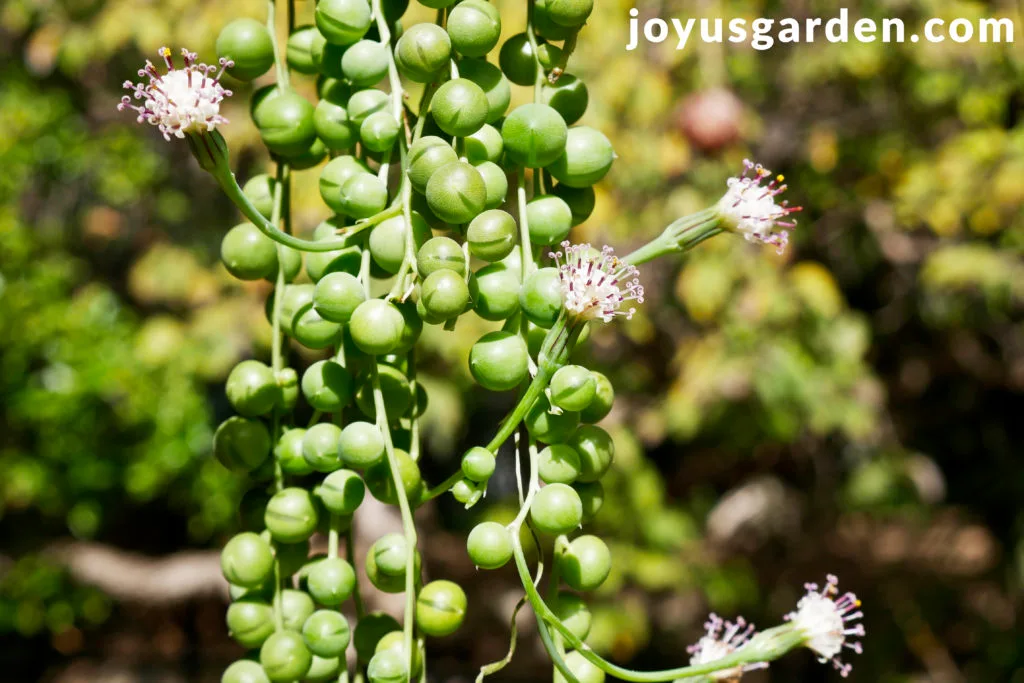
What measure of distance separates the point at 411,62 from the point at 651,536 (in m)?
1.69

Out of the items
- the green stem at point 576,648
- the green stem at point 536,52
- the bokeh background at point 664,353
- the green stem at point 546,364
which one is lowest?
the bokeh background at point 664,353

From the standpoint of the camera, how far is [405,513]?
0.35 metres

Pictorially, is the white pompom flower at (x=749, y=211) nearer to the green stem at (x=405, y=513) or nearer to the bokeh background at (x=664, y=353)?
the green stem at (x=405, y=513)

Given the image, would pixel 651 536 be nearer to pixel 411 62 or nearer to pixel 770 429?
pixel 770 429

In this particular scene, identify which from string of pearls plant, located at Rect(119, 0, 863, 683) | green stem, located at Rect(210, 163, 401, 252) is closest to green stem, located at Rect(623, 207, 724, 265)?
string of pearls plant, located at Rect(119, 0, 863, 683)

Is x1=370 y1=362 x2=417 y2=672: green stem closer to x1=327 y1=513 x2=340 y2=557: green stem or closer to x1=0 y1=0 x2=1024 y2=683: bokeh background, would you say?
x1=327 y1=513 x2=340 y2=557: green stem

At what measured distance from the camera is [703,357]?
1767 mm

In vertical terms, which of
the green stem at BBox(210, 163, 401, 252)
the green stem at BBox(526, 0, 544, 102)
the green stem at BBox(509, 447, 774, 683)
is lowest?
the green stem at BBox(509, 447, 774, 683)

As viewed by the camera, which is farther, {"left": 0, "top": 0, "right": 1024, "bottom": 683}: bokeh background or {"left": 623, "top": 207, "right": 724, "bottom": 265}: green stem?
{"left": 0, "top": 0, "right": 1024, "bottom": 683}: bokeh background

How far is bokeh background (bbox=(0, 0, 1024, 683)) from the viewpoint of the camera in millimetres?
1700

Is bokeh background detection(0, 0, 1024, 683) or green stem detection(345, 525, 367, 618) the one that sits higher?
green stem detection(345, 525, 367, 618)

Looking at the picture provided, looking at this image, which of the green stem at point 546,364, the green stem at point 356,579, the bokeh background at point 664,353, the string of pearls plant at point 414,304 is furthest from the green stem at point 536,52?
the bokeh background at point 664,353

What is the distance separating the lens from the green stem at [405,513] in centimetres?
34

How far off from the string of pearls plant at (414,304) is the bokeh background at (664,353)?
3.41 feet
